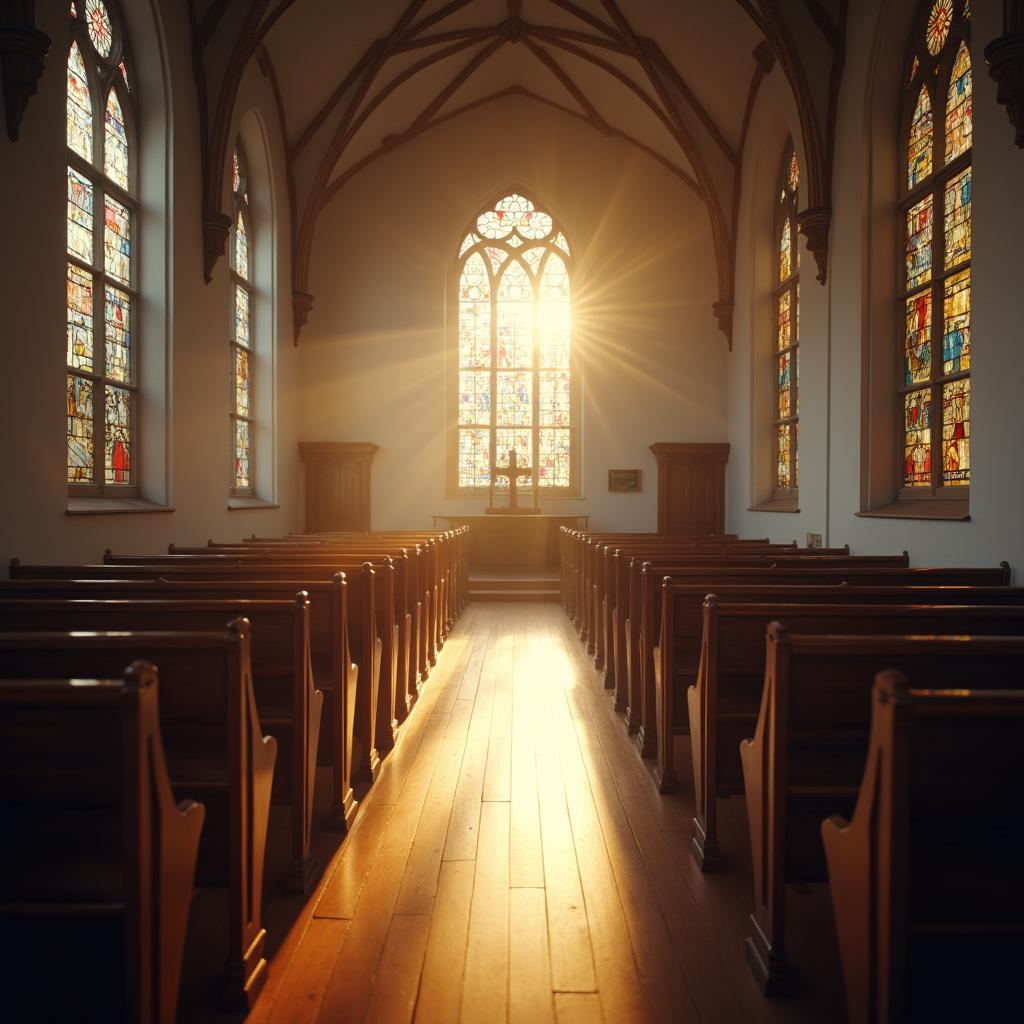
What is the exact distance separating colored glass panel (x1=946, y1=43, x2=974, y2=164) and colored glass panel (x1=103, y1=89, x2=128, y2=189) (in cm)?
683

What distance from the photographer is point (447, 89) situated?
12.5m

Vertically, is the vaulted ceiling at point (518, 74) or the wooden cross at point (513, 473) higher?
the vaulted ceiling at point (518, 74)

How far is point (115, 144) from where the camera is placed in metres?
7.30

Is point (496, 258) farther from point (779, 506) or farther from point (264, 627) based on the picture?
point (264, 627)

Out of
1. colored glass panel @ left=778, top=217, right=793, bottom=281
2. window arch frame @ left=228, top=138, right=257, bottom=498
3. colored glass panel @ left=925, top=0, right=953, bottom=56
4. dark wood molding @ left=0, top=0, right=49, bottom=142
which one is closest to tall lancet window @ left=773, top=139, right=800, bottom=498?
colored glass panel @ left=778, top=217, right=793, bottom=281

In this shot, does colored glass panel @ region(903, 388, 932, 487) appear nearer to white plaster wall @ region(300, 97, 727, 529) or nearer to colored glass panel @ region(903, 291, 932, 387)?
colored glass panel @ region(903, 291, 932, 387)

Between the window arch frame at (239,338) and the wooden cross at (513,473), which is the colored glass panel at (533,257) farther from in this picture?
the window arch frame at (239,338)

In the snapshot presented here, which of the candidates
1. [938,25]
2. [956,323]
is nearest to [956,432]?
[956,323]

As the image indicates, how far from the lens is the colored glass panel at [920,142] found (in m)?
7.15

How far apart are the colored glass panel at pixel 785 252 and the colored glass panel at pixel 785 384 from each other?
1.00 m

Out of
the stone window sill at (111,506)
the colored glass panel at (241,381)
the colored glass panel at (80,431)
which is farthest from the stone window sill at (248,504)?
the colored glass panel at (80,431)

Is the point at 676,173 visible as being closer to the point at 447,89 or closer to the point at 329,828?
the point at 447,89

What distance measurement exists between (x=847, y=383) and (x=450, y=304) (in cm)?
731

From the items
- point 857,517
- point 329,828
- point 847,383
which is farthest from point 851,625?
point 847,383
